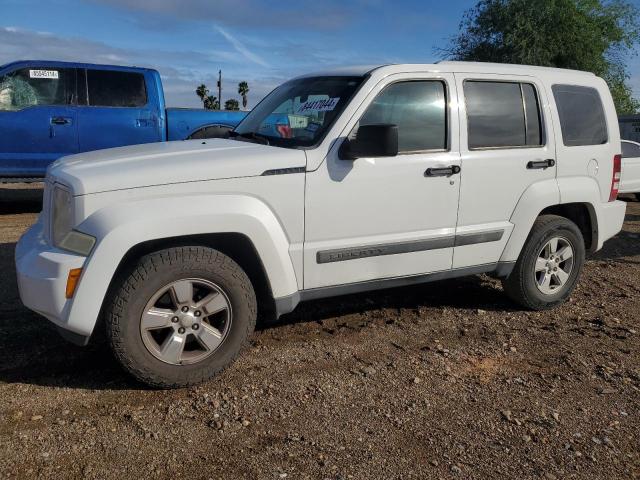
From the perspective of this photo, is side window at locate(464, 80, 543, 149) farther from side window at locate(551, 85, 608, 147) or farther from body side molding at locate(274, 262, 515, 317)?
body side molding at locate(274, 262, 515, 317)

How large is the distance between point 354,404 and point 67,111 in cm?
722

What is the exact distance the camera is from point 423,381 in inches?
140

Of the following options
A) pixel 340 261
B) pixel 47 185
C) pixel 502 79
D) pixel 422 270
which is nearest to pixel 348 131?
pixel 340 261

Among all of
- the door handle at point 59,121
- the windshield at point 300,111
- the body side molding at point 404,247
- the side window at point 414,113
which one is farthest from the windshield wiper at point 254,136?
the door handle at point 59,121

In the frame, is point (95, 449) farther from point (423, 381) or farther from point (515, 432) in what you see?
point (515, 432)

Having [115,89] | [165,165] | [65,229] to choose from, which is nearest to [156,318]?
[65,229]

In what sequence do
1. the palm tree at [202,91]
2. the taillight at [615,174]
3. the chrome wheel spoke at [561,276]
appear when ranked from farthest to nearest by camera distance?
the palm tree at [202,91] < the taillight at [615,174] < the chrome wheel spoke at [561,276]

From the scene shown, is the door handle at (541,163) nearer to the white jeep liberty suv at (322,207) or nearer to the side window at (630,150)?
the white jeep liberty suv at (322,207)

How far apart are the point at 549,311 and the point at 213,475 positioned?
11.0 ft

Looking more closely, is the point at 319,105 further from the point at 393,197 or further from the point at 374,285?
the point at 374,285

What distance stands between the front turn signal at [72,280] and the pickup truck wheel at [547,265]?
10.8 feet

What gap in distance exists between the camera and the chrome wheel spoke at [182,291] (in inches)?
127

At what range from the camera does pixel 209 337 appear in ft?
11.1

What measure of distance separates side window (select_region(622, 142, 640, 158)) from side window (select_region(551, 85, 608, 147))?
721cm
